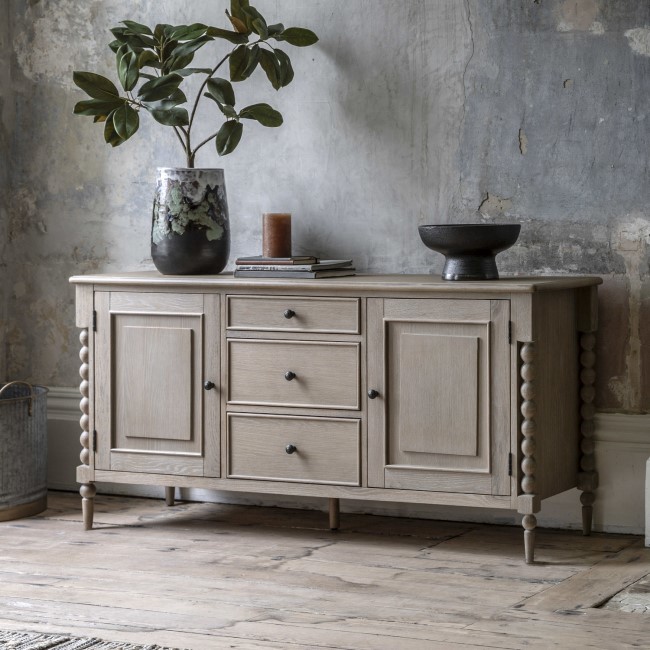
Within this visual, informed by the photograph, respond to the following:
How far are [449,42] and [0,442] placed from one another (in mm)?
2070

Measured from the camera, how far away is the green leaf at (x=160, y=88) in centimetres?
389

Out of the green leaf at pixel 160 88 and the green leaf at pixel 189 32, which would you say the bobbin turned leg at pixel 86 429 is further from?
the green leaf at pixel 189 32

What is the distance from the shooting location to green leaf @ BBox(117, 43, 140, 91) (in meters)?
3.85

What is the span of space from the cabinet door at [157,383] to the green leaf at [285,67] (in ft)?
2.76

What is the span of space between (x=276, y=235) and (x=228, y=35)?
714 mm

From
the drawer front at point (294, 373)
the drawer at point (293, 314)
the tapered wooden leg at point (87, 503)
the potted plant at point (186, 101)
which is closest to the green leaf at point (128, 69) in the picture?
the potted plant at point (186, 101)

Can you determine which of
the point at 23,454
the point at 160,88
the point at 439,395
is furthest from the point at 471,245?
the point at 23,454

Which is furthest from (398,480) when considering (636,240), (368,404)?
(636,240)

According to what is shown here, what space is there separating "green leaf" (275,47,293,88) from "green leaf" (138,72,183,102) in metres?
0.36

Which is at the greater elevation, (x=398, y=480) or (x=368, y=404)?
(x=368, y=404)

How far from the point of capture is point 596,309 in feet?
12.4

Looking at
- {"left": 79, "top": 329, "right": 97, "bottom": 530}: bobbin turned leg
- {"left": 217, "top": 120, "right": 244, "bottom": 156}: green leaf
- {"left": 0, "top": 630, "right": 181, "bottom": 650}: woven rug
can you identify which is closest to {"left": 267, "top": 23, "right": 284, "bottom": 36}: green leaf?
{"left": 217, "top": 120, "right": 244, "bottom": 156}: green leaf

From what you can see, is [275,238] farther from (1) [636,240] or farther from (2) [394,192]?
(1) [636,240]

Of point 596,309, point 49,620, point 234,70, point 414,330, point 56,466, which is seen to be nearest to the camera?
point 49,620
